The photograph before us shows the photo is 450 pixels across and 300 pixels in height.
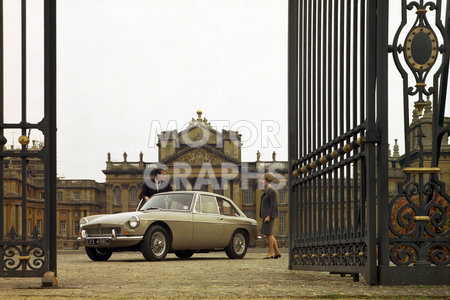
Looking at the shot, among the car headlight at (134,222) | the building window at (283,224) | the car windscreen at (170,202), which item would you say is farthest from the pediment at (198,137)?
the car headlight at (134,222)

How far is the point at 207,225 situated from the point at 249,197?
8309 cm

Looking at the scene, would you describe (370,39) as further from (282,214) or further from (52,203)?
(282,214)

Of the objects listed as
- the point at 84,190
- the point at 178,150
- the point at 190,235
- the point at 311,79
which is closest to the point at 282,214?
the point at 178,150

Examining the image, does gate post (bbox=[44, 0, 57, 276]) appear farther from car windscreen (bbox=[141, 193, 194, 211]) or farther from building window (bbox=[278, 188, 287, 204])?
building window (bbox=[278, 188, 287, 204])

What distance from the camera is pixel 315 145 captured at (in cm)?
796

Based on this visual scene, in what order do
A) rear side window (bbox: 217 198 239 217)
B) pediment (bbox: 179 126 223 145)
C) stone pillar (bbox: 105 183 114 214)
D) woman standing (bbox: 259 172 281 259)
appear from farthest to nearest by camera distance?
stone pillar (bbox: 105 183 114 214) < pediment (bbox: 179 126 223 145) < rear side window (bbox: 217 198 239 217) < woman standing (bbox: 259 172 281 259)

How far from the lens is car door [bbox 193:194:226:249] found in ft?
52.7

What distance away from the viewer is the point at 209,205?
658 inches

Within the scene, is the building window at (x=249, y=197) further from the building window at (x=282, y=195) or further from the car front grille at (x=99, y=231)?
the car front grille at (x=99, y=231)

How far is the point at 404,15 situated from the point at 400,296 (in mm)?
2430

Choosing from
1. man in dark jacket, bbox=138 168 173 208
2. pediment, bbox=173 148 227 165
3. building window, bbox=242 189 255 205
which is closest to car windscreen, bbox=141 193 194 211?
man in dark jacket, bbox=138 168 173 208

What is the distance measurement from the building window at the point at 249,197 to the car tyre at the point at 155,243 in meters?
83.9

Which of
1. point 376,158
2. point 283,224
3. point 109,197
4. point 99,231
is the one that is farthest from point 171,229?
point 109,197

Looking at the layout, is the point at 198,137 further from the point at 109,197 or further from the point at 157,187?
the point at 157,187
